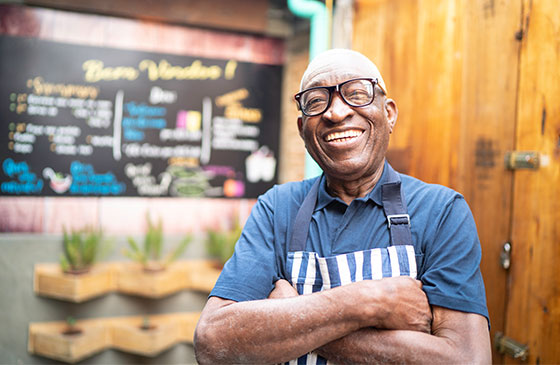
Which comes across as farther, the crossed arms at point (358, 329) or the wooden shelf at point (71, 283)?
the wooden shelf at point (71, 283)

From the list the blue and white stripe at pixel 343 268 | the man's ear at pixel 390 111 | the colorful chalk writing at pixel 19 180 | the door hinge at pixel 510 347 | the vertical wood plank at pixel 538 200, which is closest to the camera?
the blue and white stripe at pixel 343 268

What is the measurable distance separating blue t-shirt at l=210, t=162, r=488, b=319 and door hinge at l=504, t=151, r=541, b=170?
0.83 metres

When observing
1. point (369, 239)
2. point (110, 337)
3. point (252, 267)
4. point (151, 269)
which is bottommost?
point (110, 337)

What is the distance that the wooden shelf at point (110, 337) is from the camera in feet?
11.5

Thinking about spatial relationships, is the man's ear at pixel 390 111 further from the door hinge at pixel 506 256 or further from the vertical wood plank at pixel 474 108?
the door hinge at pixel 506 256

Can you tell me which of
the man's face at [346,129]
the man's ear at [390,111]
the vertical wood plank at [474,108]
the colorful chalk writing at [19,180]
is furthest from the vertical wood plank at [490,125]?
the colorful chalk writing at [19,180]

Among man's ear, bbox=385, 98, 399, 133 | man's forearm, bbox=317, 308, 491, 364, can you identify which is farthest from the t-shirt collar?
man's forearm, bbox=317, 308, 491, 364

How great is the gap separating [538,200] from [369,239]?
3.45 feet

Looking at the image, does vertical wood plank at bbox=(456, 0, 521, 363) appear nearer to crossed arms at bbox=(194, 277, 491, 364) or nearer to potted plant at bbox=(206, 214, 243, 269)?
crossed arms at bbox=(194, 277, 491, 364)

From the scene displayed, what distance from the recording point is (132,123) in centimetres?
390

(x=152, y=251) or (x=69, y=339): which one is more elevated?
(x=152, y=251)

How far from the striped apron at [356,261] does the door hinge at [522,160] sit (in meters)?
0.93

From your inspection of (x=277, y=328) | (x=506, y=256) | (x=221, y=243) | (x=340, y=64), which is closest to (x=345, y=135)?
(x=340, y=64)

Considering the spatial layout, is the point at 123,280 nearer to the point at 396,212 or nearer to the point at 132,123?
the point at 132,123
